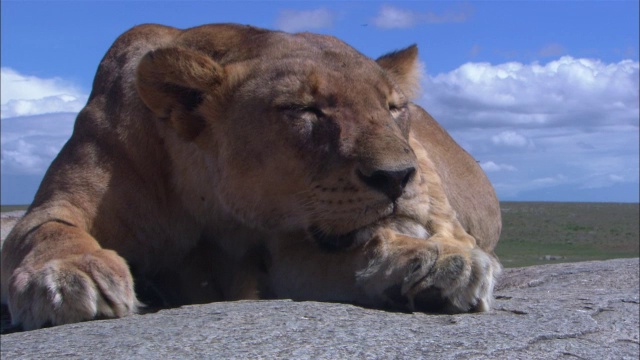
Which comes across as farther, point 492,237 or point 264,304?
point 492,237

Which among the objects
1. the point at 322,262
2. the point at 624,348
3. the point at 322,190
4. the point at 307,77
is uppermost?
the point at 307,77

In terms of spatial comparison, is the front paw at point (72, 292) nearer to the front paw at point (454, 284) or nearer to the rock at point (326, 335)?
the rock at point (326, 335)

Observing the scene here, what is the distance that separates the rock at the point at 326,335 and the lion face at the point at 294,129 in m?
0.42

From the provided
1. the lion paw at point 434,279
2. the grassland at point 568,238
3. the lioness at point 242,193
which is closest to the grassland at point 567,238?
the grassland at point 568,238

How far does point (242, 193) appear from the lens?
12.7ft

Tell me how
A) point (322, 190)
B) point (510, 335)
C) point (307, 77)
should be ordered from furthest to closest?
1. point (307, 77)
2. point (322, 190)
3. point (510, 335)

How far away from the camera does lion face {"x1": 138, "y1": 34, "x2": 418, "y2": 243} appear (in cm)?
347

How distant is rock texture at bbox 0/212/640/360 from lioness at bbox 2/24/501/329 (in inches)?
7.0

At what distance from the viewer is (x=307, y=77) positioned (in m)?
3.85

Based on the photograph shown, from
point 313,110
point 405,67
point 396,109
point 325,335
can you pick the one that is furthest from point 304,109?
point 405,67

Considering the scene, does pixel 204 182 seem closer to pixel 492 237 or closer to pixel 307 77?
pixel 307 77

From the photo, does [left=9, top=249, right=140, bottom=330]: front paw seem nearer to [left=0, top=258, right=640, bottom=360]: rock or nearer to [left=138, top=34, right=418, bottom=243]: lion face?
[left=0, top=258, right=640, bottom=360]: rock

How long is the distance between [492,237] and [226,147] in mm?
2891

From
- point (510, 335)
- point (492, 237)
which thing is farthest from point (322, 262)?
point (492, 237)
